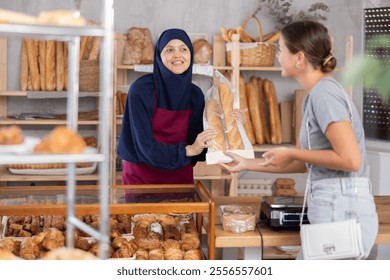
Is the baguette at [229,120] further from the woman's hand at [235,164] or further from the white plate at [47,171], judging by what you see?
the white plate at [47,171]

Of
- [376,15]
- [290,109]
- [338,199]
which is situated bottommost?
[338,199]

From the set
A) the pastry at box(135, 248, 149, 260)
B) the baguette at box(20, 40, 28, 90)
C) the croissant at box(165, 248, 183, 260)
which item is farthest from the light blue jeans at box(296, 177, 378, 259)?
the baguette at box(20, 40, 28, 90)

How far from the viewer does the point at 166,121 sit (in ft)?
9.12

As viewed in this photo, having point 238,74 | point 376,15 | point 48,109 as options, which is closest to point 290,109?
point 238,74

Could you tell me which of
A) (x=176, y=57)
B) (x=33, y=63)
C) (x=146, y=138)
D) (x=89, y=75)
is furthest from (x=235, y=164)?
(x=33, y=63)

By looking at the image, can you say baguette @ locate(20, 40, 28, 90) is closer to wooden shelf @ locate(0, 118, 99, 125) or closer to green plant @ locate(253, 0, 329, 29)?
wooden shelf @ locate(0, 118, 99, 125)

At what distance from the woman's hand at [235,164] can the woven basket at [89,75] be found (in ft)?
6.34

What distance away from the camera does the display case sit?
2037 millimetres
